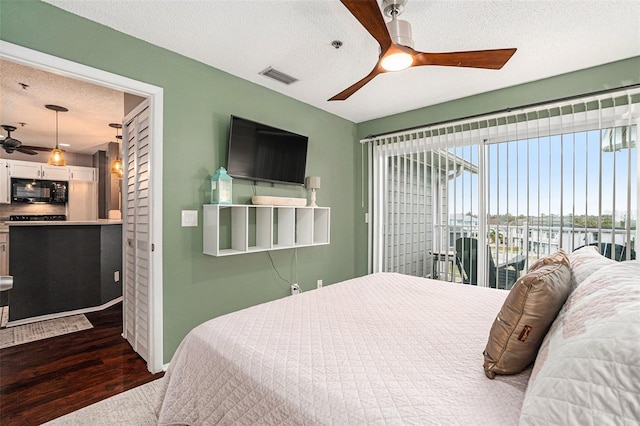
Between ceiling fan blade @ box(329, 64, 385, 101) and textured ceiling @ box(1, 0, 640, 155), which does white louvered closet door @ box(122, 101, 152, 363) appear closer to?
textured ceiling @ box(1, 0, 640, 155)

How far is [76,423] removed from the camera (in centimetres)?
184

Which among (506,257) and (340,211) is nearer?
(506,257)

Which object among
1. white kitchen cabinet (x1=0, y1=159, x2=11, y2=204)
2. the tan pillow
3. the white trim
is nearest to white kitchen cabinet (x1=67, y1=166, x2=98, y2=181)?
white kitchen cabinet (x1=0, y1=159, x2=11, y2=204)

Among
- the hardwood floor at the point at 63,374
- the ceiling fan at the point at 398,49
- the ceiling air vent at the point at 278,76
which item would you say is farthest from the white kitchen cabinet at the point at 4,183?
the ceiling fan at the point at 398,49

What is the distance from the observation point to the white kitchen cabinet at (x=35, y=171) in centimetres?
597

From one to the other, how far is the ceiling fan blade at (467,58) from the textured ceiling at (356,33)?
34 centimetres

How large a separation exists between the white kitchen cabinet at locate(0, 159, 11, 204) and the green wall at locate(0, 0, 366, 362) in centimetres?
583

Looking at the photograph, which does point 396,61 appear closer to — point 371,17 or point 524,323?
point 371,17

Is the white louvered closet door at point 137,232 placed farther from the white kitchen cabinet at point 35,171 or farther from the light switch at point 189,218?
the white kitchen cabinet at point 35,171

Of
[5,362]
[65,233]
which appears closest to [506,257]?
[5,362]

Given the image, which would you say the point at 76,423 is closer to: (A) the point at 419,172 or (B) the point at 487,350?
(B) the point at 487,350

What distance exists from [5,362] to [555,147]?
5.16 meters

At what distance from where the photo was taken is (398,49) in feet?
5.60

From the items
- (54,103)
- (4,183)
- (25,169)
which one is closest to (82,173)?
(25,169)
